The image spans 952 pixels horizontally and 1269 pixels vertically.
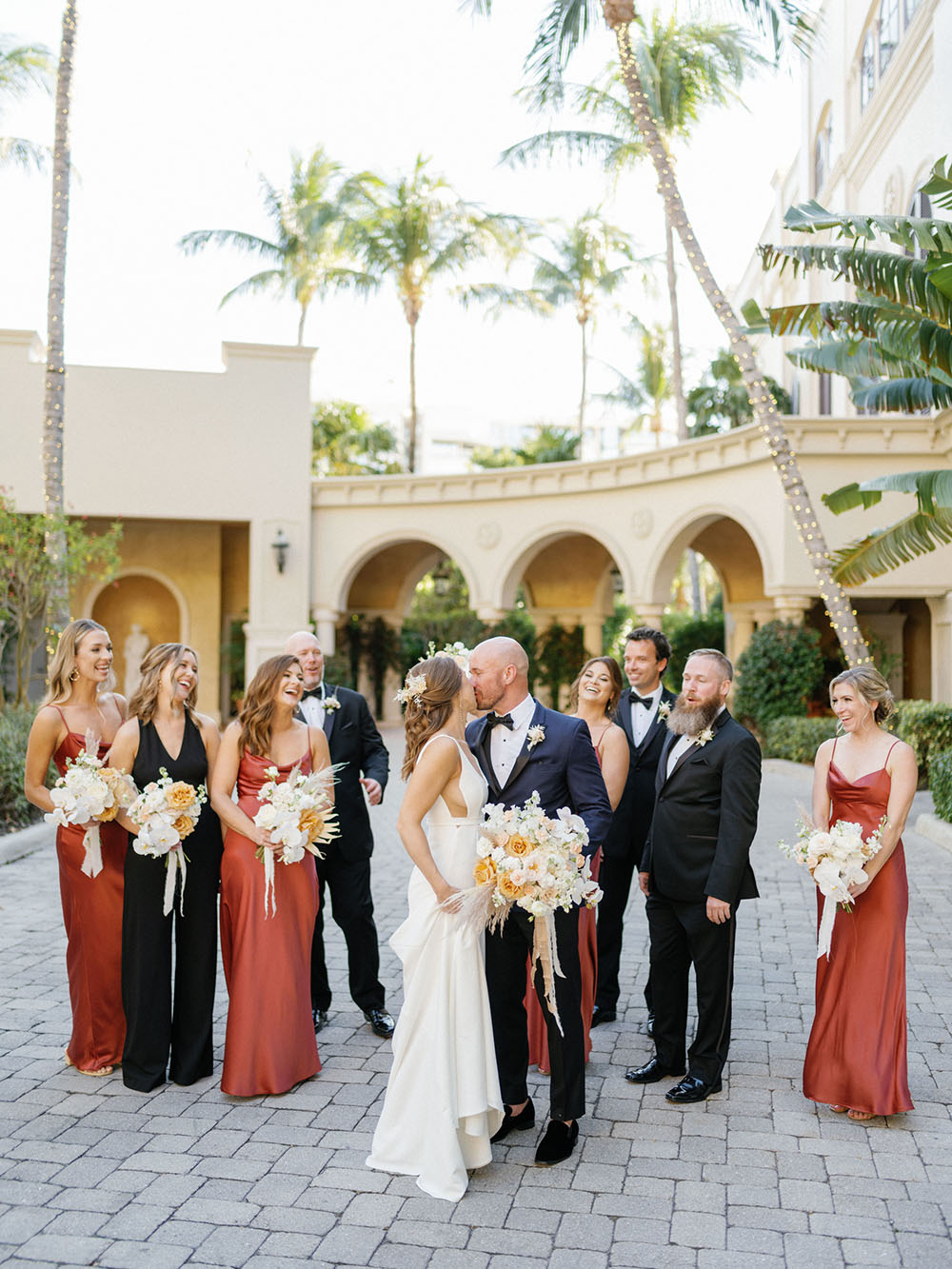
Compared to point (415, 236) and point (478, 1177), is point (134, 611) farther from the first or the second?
point (478, 1177)

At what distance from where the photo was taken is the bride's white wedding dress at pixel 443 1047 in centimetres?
385

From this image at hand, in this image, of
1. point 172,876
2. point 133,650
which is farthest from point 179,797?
point 133,650

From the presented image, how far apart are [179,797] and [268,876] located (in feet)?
1.73

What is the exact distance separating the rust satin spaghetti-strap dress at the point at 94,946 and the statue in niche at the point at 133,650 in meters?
19.0

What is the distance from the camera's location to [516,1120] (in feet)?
14.4

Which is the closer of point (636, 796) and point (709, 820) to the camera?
point (709, 820)

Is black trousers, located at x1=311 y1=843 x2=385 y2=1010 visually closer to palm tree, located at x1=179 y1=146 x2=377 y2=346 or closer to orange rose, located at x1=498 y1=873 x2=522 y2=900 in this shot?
orange rose, located at x1=498 y1=873 x2=522 y2=900

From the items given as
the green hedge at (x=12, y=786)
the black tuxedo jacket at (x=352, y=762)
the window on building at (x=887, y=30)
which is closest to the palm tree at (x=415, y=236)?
the window on building at (x=887, y=30)

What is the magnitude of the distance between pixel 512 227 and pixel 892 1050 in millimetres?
27526

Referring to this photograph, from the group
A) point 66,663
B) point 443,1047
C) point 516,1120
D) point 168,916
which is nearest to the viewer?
point 443,1047

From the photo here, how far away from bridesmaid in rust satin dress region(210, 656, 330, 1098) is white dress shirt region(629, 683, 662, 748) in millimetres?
2012

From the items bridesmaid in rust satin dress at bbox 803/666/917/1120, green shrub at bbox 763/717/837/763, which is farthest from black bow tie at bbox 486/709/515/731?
green shrub at bbox 763/717/837/763

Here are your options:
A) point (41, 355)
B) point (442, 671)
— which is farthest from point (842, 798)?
point (41, 355)

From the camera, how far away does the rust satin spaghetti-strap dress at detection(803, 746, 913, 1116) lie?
4.45 meters
